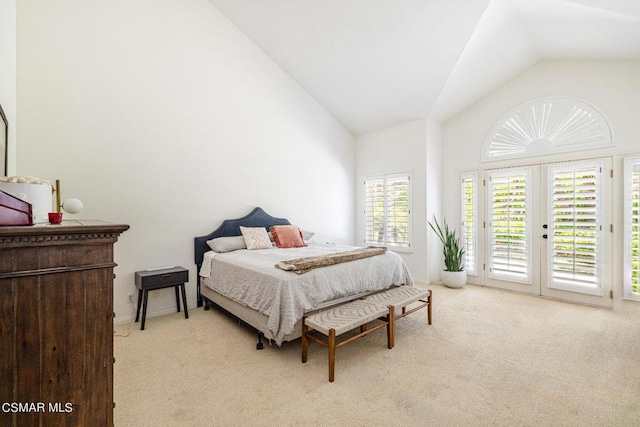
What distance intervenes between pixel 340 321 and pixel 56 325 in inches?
72.2

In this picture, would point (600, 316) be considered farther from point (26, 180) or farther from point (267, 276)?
point (26, 180)

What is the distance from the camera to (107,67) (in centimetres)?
332

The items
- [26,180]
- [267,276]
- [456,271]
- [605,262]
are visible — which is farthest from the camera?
[456,271]

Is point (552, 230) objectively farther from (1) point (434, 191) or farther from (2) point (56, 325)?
(2) point (56, 325)

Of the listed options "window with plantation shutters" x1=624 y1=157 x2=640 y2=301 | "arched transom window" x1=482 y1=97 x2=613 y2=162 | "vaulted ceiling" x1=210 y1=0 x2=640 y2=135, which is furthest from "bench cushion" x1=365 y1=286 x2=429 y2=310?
"vaulted ceiling" x1=210 y1=0 x2=640 y2=135

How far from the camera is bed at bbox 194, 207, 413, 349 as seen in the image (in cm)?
252

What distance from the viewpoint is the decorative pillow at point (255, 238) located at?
4055 mm

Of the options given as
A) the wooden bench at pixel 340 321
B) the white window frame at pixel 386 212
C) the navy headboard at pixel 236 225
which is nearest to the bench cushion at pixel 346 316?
the wooden bench at pixel 340 321

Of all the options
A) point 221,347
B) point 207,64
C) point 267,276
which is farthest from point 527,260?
point 207,64

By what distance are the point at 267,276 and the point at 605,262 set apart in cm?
422

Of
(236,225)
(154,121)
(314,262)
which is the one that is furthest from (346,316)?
(154,121)

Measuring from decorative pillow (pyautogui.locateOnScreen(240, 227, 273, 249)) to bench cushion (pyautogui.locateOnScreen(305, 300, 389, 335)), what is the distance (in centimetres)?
166
